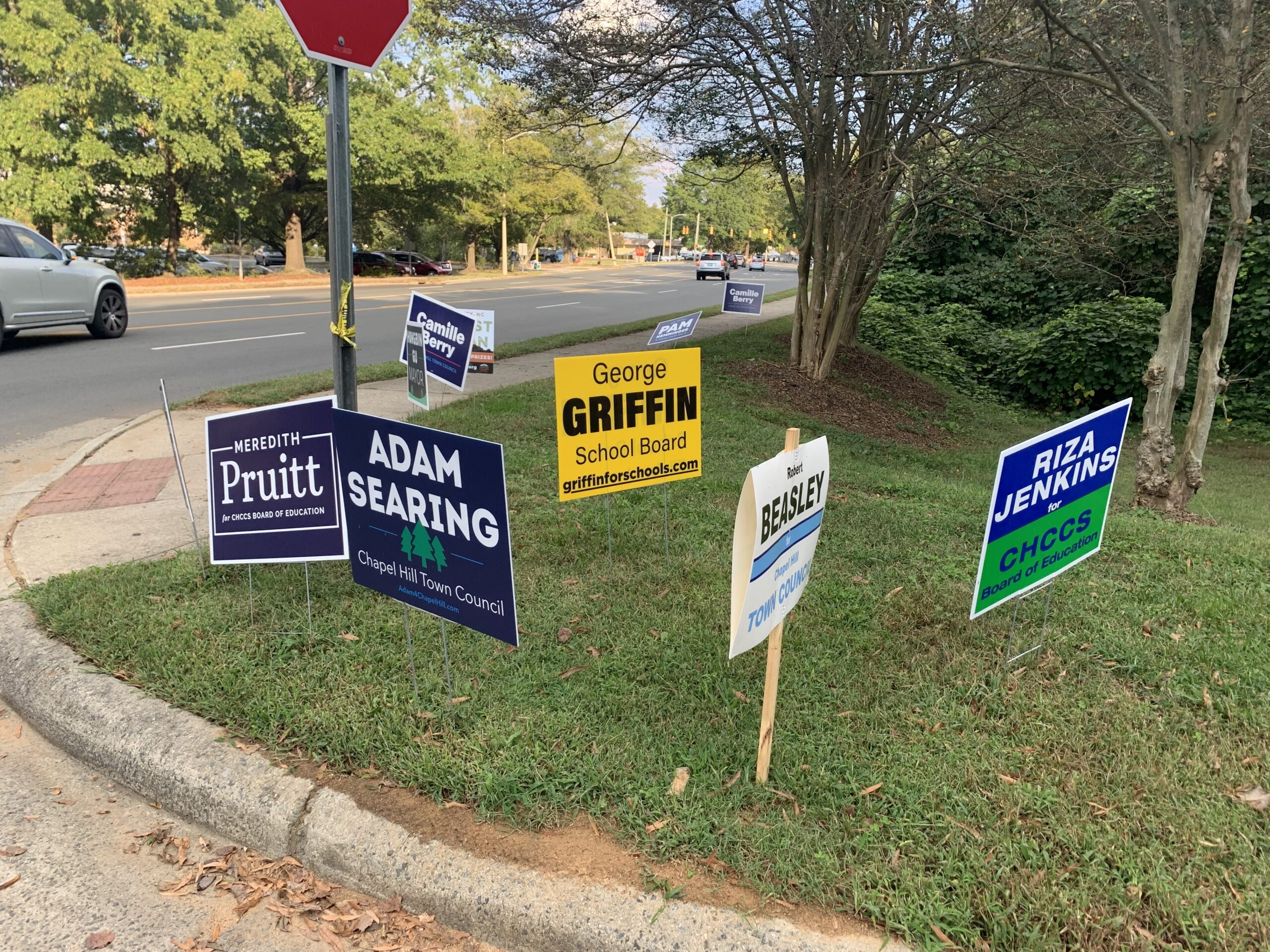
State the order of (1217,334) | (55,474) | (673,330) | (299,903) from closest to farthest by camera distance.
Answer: (299,903)
(1217,334)
(55,474)
(673,330)

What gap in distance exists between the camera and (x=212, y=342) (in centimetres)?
1376

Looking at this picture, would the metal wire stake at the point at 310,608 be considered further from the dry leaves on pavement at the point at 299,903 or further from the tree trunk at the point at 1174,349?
the tree trunk at the point at 1174,349

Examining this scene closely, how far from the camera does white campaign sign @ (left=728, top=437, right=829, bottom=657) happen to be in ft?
8.09

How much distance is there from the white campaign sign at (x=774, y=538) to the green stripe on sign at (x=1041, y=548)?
70cm

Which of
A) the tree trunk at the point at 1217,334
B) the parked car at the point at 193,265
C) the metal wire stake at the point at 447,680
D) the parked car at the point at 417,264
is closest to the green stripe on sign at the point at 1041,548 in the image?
the metal wire stake at the point at 447,680

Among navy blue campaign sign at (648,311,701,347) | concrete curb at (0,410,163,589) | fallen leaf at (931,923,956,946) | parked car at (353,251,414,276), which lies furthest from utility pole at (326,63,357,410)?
parked car at (353,251,414,276)

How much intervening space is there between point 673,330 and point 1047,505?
327 inches

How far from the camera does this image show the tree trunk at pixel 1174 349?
6.04 meters

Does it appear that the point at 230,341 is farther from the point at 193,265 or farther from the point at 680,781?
the point at 193,265

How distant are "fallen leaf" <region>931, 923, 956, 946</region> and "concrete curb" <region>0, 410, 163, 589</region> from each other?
447 cm

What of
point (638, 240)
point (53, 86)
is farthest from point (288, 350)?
point (638, 240)

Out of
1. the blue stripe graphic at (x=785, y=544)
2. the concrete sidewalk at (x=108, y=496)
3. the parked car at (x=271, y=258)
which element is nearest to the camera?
the blue stripe graphic at (x=785, y=544)

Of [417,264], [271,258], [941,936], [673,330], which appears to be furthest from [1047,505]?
[271,258]

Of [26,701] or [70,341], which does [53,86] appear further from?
[26,701]
